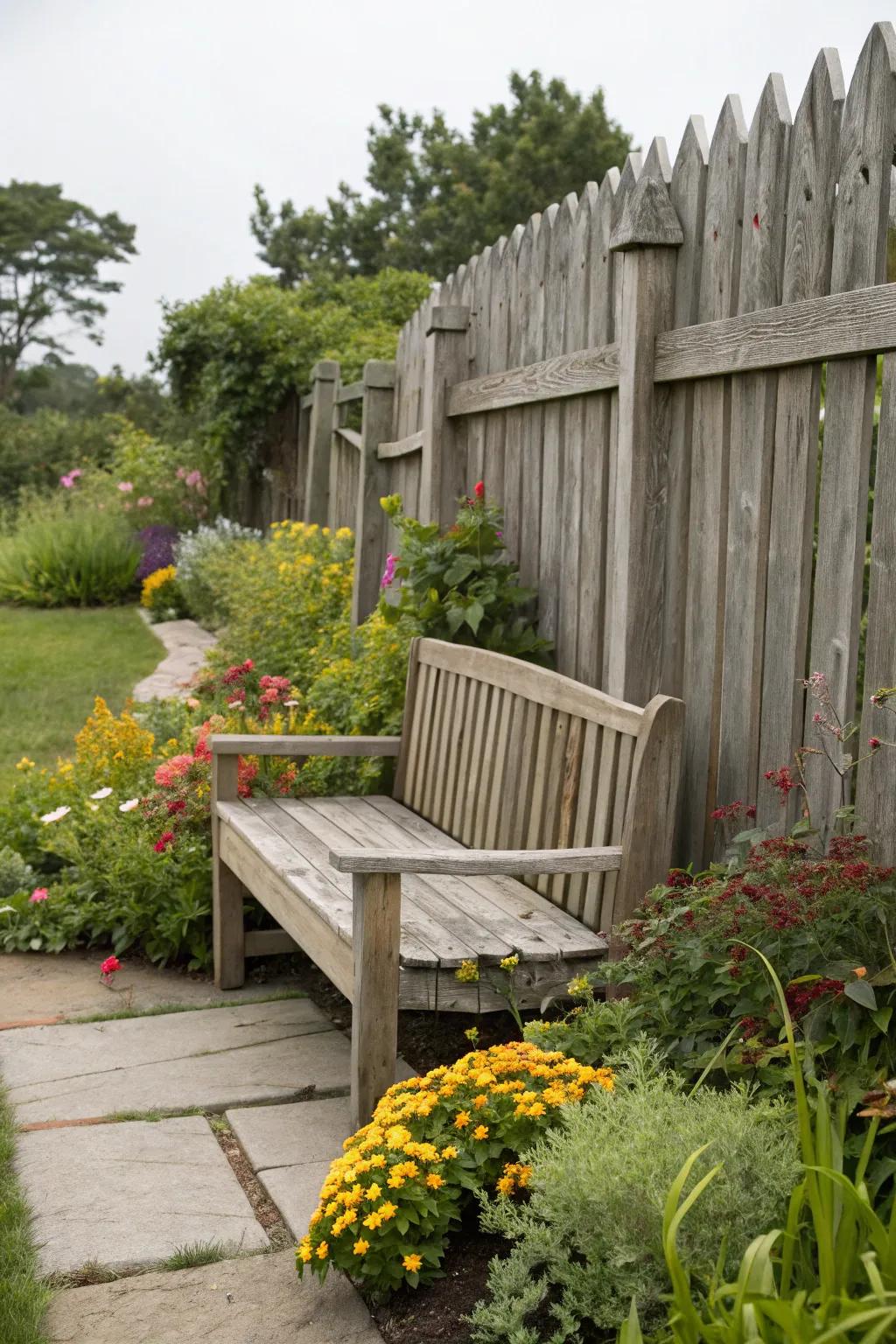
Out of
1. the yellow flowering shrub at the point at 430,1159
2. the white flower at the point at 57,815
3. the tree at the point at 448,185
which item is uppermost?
the tree at the point at 448,185

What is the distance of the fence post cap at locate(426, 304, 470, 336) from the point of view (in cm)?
497

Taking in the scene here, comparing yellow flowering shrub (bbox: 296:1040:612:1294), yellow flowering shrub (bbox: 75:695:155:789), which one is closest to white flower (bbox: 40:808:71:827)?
yellow flowering shrub (bbox: 75:695:155:789)

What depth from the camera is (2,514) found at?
1627 cm

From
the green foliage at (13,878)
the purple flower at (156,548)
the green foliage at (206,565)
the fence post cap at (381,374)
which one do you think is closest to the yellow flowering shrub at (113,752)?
the green foliage at (13,878)

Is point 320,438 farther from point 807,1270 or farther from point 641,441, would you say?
point 807,1270

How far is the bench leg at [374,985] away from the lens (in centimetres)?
279

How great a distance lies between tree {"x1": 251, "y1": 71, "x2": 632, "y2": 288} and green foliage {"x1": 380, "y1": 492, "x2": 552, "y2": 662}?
23553 mm

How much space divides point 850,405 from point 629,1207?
5.44 ft

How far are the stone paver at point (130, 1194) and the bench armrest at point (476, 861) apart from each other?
80cm

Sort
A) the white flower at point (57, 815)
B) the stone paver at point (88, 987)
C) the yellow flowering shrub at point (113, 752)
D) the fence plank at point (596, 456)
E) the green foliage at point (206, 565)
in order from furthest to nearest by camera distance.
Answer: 1. the green foliage at point (206, 565)
2. the yellow flowering shrub at point (113, 752)
3. the white flower at point (57, 815)
4. the stone paver at point (88, 987)
5. the fence plank at point (596, 456)

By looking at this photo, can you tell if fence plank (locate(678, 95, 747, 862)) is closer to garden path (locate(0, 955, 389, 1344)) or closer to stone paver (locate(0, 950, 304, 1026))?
garden path (locate(0, 955, 389, 1344))

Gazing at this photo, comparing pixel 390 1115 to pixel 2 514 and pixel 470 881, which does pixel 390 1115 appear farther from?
pixel 2 514

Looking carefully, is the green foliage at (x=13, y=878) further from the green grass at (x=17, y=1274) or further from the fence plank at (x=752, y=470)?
the fence plank at (x=752, y=470)

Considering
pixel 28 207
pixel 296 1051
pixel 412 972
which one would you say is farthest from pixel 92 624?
pixel 28 207
